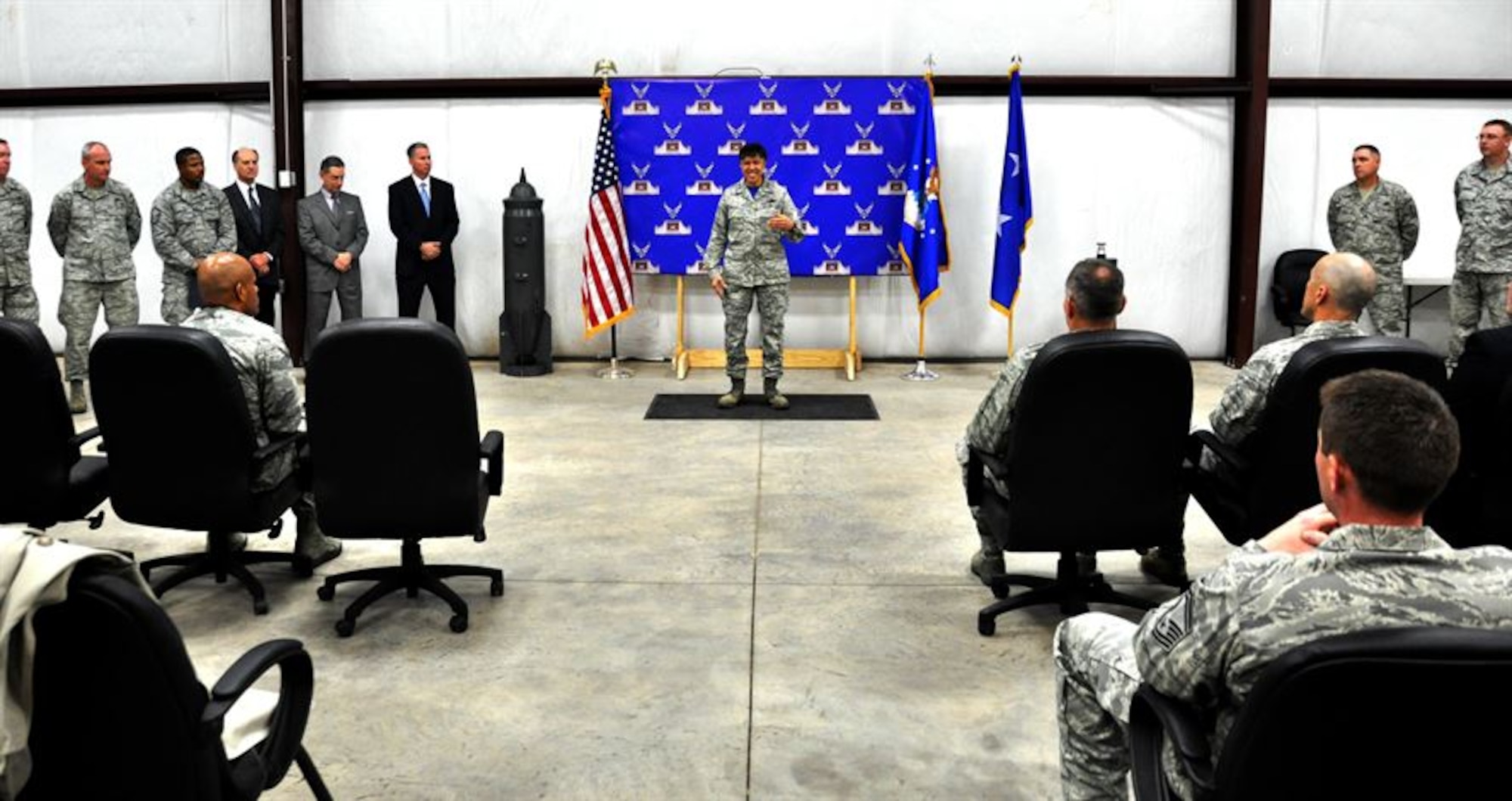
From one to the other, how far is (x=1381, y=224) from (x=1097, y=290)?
5628 mm

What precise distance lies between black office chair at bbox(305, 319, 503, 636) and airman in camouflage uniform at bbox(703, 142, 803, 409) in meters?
4.05

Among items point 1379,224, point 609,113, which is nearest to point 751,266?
point 609,113

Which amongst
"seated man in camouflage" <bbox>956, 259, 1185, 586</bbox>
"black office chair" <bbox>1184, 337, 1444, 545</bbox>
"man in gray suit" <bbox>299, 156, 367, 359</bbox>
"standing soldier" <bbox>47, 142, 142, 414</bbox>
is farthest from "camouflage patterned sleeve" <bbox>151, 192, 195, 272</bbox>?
"black office chair" <bbox>1184, 337, 1444, 545</bbox>

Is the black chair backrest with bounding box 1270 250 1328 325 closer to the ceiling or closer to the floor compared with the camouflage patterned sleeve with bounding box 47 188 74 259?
closer to the floor

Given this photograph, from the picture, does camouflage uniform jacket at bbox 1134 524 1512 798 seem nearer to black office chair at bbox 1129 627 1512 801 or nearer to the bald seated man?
black office chair at bbox 1129 627 1512 801

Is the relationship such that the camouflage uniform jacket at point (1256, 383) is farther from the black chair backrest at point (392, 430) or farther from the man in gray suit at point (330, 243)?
the man in gray suit at point (330, 243)

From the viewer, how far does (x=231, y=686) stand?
73.7 inches

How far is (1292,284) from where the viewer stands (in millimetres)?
9438

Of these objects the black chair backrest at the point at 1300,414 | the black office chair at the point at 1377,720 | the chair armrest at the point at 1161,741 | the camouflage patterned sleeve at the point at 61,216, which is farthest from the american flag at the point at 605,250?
the black office chair at the point at 1377,720

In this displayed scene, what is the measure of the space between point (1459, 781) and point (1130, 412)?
2.01m

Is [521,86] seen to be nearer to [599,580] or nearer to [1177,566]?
[599,580]

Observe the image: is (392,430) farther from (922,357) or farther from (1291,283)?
(1291,283)

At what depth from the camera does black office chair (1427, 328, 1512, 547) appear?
3312 mm

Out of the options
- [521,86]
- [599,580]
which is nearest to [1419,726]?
[599,580]
